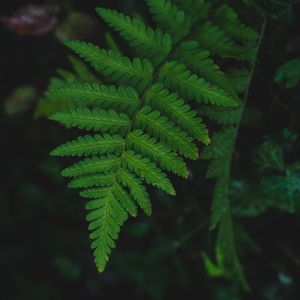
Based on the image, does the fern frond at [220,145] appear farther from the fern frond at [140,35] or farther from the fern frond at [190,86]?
the fern frond at [140,35]

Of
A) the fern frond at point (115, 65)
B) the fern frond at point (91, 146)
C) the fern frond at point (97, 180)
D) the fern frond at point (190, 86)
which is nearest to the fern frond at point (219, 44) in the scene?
the fern frond at point (190, 86)

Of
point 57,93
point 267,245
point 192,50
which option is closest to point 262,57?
point 192,50

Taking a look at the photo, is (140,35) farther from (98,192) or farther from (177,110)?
(98,192)

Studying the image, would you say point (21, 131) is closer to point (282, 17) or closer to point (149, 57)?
point (149, 57)

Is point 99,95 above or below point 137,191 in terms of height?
above

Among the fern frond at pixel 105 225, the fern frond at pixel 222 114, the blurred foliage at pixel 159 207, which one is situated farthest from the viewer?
the blurred foliage at pixel 159 207

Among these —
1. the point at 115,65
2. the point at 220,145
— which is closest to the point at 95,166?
the point at 115,65

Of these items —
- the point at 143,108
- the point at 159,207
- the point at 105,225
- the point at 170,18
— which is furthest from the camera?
the point at 159,207
